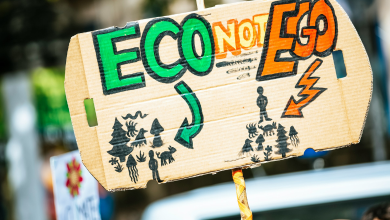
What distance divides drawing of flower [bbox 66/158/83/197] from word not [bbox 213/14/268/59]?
3.03ft

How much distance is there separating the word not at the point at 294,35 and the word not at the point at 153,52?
22cm

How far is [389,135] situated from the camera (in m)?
4.84

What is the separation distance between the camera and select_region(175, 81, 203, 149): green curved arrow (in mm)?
1325

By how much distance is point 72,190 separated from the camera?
1706 mm

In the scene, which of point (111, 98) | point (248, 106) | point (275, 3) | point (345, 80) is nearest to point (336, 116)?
point (345, 80)

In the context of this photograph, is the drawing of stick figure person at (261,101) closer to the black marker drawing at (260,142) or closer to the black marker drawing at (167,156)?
the black marker drawing at (260,142)

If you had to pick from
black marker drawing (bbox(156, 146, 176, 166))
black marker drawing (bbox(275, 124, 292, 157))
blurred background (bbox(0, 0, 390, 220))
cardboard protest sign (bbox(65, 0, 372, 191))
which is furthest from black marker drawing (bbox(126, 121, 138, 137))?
blurred background (bbox(0, 0, 390, 220))

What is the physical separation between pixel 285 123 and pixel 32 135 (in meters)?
4.24

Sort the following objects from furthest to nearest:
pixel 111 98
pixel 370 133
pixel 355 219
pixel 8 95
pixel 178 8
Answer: pixel 178 8 → pixel 370 133 → pixel 8 95 → pixel 355 219 → pixel 111 98

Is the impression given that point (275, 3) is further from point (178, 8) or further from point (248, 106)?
point (178, 8)

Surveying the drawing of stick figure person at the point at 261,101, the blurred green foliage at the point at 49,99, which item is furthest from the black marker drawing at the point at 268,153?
the blurred green foliage at the point at 49,99

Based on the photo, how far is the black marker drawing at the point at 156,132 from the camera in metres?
1.33

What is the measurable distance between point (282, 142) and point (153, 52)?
59 centimetres

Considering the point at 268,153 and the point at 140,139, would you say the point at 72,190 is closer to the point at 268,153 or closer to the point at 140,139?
the point at 140,139
